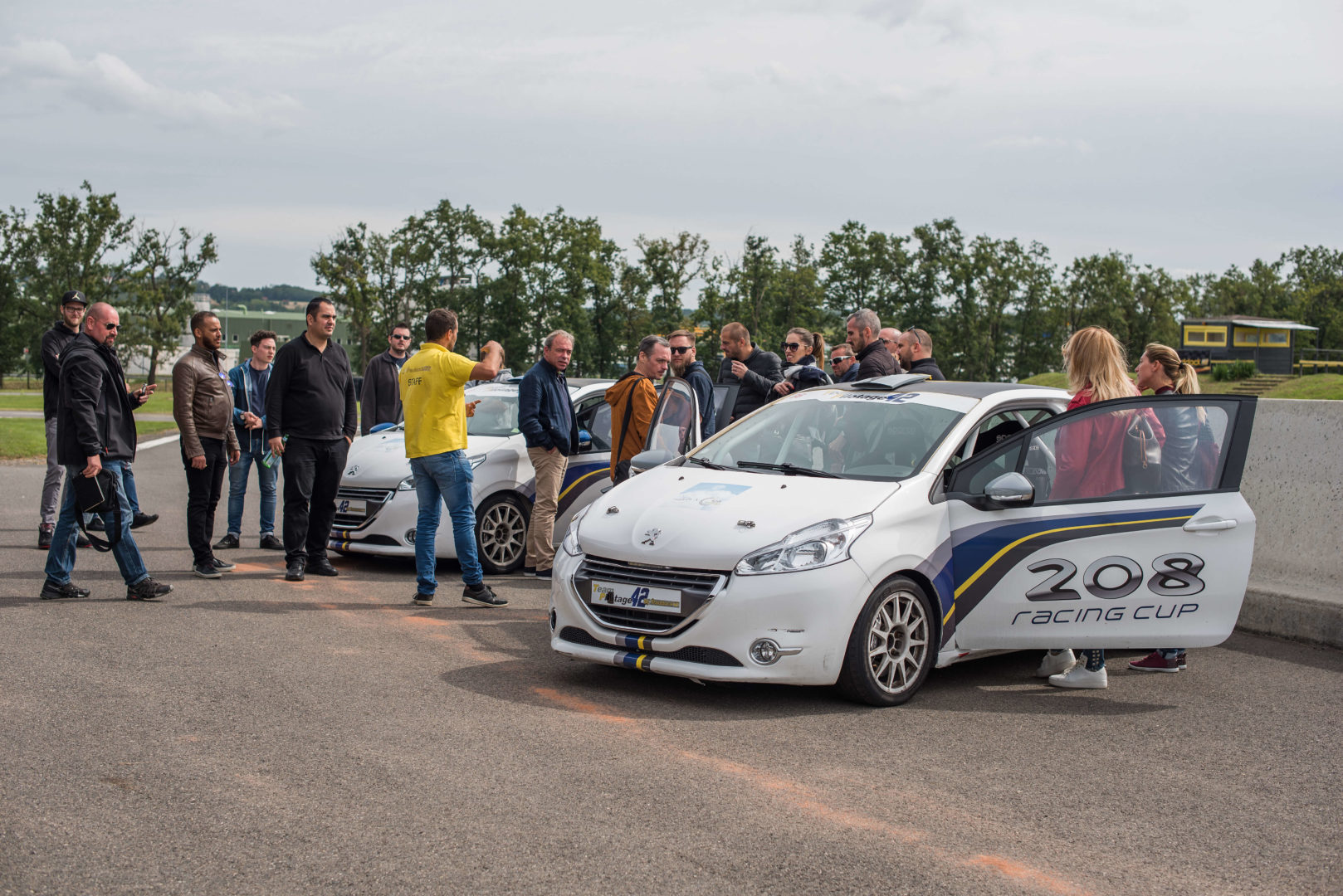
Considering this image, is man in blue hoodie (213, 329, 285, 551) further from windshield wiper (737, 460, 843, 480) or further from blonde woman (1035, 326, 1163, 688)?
blonde woman (1035, 326, 1163, 688)

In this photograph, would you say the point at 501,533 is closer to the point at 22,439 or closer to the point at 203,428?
the point at 203,428

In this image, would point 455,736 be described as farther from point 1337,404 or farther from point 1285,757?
point 1337,404

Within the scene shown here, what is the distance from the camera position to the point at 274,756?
4855 millimetres

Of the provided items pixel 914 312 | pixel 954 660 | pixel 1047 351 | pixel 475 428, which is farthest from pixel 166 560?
pixel 1047 351

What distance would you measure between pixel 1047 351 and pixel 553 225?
32289 millimetres

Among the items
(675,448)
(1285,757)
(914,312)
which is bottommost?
(1285,757)

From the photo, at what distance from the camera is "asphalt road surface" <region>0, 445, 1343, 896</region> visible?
3.83 metres

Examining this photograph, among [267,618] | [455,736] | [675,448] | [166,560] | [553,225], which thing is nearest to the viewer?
[455,736]

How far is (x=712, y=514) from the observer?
6062mm

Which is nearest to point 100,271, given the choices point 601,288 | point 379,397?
point 601,288

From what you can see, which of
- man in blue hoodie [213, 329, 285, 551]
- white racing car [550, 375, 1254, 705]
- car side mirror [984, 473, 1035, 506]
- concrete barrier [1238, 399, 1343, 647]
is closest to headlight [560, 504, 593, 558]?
white racing car [550, 375, 1254, 705]

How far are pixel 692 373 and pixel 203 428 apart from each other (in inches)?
148

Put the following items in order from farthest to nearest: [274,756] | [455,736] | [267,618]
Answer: [267,618], [455,736], [274,756]

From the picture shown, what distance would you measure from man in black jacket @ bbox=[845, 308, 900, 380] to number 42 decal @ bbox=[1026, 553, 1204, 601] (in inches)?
133
